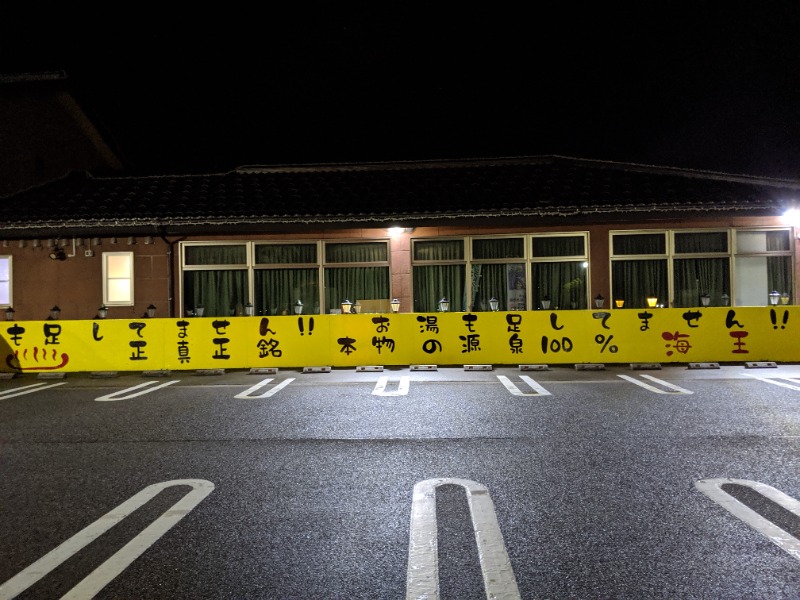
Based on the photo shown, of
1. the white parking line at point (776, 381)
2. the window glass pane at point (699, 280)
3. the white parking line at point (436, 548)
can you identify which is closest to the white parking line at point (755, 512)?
the white parking line at point (436, 548)

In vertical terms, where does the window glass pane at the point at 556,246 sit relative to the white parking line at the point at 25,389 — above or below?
above

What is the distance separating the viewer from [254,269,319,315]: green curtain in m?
14.4

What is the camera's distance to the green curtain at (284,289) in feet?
47.4

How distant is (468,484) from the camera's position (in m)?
4.15

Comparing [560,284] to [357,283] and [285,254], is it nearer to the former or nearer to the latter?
[357,283]

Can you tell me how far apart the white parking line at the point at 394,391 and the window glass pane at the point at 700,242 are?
8.17m

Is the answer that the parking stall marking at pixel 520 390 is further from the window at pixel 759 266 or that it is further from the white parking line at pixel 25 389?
the white parking line at pixel 25 389

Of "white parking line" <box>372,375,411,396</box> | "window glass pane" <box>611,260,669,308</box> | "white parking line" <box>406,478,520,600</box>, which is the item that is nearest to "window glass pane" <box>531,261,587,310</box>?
"window glass pane" <box>611,260,669,308</box>

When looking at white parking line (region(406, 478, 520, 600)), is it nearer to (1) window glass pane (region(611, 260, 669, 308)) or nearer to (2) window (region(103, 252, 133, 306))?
(1) window glass pane (region(611, 260, 669, 308))

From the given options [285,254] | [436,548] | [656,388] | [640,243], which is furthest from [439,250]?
[436,548]

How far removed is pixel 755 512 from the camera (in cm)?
352

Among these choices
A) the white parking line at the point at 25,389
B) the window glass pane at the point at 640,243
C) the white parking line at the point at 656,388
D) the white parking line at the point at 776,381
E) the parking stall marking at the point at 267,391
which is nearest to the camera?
the white parking line at the point at 656,388

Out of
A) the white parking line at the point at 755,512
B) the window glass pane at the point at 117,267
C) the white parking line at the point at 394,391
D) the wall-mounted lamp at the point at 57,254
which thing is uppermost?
the wall-mounted lamp at the point at 57,254

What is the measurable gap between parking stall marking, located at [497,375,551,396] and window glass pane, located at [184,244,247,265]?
769 cm
